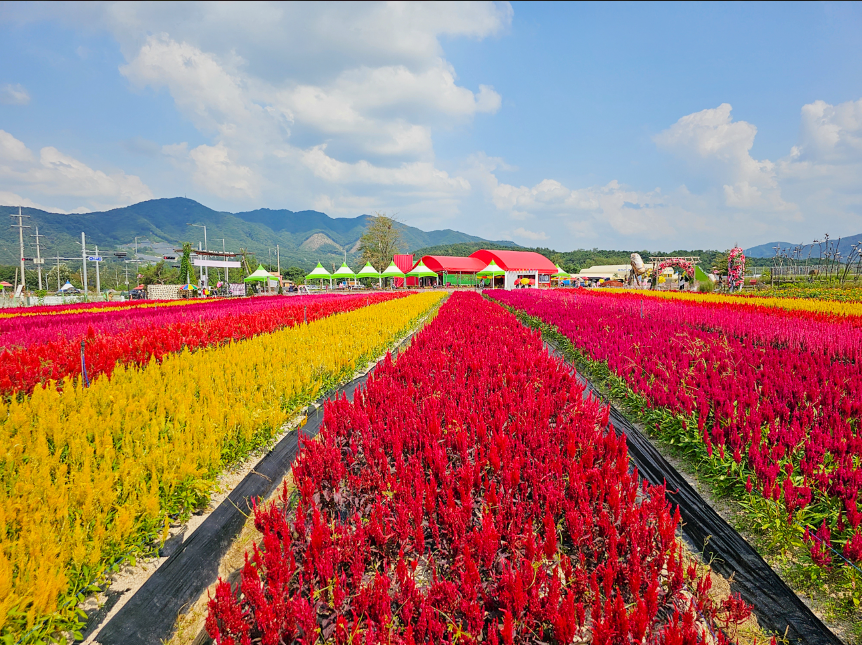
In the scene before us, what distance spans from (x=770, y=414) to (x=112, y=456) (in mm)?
5752

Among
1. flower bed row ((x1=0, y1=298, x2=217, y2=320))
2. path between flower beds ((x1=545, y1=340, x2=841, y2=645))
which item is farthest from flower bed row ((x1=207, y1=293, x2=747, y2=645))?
flower bed row ((x1=0, y1=298, x2=217, y2=320))

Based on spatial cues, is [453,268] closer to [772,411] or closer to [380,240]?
[380,240]

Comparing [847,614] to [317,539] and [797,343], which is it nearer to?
[317,539]

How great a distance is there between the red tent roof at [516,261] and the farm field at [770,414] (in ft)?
156

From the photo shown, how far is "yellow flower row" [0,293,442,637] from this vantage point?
202 cm

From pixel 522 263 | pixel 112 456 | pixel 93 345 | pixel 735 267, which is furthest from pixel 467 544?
pixel 522 263

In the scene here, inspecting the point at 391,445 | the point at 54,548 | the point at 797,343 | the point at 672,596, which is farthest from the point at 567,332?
the point at 54,548

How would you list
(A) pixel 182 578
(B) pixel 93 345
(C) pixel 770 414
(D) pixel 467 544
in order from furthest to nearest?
1. (B) pixel 93 345
2. (C) pixel 770 414
3. (A) pixel 182 578
4. (D) pixel 467 544

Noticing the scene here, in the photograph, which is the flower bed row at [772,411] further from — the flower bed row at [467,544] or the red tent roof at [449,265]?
the red tent roof at [449,265]

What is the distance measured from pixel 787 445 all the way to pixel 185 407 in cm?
562

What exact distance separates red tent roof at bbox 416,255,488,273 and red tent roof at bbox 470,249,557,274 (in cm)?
256

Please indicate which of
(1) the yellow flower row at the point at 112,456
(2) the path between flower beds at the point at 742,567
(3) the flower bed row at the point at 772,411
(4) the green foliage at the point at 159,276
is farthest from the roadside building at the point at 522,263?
(4) the green foliage at the point at 159,276

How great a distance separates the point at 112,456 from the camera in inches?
121

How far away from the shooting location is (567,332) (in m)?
9.58
